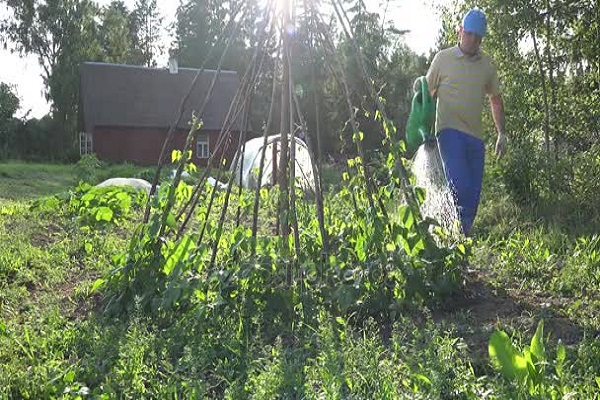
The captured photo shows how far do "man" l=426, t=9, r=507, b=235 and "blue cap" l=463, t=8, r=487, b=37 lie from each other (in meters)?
0.02

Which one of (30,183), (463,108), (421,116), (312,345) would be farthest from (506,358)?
(30,183)

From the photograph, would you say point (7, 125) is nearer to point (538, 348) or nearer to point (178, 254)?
point (178, 254)

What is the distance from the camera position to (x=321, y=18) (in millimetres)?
4082

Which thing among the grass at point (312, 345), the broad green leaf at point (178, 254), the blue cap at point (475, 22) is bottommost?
the grass at point (312, 345)

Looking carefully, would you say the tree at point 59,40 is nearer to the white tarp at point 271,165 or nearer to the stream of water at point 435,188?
the white tarp at point 271,165

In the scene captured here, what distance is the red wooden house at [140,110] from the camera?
31.6 metres

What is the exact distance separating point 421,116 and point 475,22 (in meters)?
0.72

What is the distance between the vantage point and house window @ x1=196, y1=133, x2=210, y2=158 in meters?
32.2

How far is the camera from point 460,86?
17.0ft

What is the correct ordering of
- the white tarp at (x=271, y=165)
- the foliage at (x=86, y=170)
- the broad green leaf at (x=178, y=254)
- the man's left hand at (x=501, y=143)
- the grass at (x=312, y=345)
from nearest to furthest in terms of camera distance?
1. the grass at (x=312, y=345)
2. the broad green leaf at (x=178, y=254)
3. the white tarp at (x=271, y=165)
4. the man's left hand at (x=501, y=143)
5. the foliage at (x=86, y=170)

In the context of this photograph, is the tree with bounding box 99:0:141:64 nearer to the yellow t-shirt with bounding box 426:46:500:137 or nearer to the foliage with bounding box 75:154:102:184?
the foliage with bounding box 75:154:102:184

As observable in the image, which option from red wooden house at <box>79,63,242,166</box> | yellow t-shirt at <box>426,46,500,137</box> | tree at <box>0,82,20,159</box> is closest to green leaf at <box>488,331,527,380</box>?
yellow t-shirt at <box>426,46,500,137</box>

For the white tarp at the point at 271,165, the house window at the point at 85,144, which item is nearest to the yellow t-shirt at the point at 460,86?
the white tarp at the point at 271,165

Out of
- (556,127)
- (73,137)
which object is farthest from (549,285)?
(73,137)
